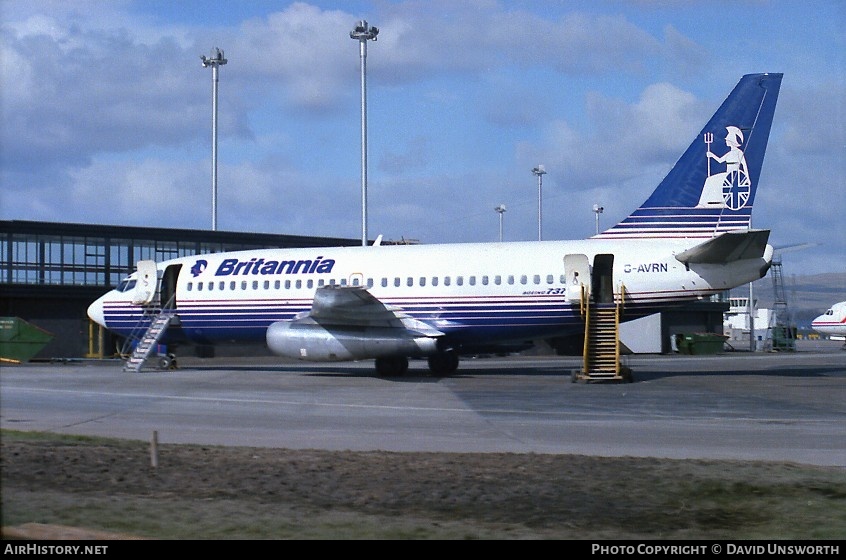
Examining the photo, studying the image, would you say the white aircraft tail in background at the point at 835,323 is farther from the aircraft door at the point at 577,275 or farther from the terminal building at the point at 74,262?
the aircraft door at the point at 577,275

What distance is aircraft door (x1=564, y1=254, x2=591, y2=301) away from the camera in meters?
25.2

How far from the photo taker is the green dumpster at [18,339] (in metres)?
33.5

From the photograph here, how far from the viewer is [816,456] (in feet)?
37.6

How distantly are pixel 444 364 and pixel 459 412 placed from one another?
1106cm

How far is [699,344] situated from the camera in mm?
51562

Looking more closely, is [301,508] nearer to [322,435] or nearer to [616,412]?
[322,435]

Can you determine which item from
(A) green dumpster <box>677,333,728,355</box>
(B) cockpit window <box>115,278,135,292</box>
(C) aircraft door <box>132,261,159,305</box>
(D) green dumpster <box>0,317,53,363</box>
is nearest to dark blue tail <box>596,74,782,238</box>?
(C) aircraft door <box>132,261,159,305</box>

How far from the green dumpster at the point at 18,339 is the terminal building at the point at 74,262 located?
5850mm

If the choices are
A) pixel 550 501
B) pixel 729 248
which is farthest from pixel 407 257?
pixel 550 501

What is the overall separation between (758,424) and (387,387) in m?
10.3

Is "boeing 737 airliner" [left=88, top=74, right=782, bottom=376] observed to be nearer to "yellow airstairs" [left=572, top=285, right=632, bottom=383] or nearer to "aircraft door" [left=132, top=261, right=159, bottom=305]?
"yellow airstairs" [left=572, top=285, right=632, bottom=383]

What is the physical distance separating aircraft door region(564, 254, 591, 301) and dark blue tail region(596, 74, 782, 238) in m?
2.60

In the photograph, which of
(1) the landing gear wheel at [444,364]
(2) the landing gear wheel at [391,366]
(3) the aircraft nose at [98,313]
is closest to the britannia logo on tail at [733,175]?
(1) the landing gear wheel at [444,364]
